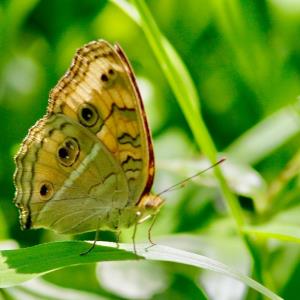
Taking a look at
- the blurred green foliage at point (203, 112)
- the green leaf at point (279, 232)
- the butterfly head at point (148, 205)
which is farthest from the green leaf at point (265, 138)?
the butterfly head at point (148, 205)

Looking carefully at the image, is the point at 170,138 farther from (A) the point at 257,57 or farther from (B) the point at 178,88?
(B) the point at 178,88

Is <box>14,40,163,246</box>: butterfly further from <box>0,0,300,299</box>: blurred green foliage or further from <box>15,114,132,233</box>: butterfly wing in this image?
<box>0,0,300,299</box>: blurred green foliage

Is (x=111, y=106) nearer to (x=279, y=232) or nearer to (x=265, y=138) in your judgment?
(x=279, y=232)

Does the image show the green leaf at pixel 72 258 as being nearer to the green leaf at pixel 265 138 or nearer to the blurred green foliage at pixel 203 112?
the blurred green foliage at pixel 203 112

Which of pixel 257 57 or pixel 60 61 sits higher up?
pixel 60 61

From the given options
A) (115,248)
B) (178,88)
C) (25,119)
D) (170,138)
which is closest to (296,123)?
(170,138)
